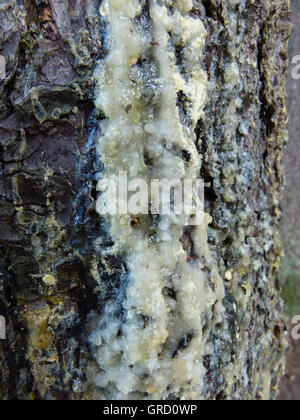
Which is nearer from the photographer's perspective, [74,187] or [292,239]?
[74,187]

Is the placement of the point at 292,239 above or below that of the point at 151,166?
below

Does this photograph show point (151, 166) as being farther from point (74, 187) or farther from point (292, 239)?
point (292, 239)

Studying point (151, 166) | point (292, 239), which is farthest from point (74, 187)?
point (292, 239)

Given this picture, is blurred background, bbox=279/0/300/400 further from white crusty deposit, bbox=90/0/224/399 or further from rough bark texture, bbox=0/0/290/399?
white crusty deposit, bbox=90/0/224/399

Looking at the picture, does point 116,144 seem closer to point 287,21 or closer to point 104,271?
point 104,271

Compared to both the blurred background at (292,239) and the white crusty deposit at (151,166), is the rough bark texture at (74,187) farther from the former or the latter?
the blurred background at (292,239)

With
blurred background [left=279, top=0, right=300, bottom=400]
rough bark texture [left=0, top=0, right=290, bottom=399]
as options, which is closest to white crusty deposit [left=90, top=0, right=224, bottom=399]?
rough bark texture [left=0, top=0, right=290, bottom=399]
